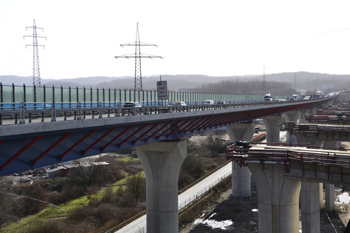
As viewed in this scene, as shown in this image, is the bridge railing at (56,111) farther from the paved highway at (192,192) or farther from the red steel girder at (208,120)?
the paved highway at (192,192)

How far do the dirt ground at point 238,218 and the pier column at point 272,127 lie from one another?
27127 millimetres

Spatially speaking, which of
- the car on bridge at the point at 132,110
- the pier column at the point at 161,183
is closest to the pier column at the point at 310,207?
the pier column at the point at 161,183

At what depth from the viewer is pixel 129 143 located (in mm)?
22609

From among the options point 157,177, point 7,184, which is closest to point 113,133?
point 157,177

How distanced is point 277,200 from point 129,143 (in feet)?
38.4

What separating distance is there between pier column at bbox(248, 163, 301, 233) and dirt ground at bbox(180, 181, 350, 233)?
11909 millimetres

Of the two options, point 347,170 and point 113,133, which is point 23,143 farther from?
point 347,170

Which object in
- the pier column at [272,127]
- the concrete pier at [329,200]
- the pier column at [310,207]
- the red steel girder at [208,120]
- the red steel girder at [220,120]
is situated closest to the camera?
the pier column at [310,207]

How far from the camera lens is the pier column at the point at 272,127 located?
73.3 m

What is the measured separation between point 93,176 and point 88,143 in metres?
39.3

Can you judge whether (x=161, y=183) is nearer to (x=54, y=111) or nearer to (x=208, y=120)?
(x=208, y=120)

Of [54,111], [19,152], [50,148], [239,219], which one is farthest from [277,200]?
[19,152]

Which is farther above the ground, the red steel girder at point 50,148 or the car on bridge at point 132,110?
the car on bridge at point 132,110

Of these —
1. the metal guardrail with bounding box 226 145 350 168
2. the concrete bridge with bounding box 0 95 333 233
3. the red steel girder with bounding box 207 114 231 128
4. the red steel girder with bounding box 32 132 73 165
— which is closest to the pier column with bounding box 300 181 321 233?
the metal guardrail with bounding box 226 145 350 168
